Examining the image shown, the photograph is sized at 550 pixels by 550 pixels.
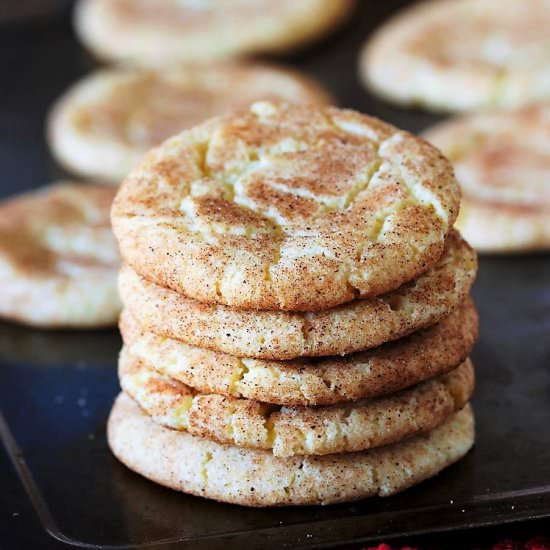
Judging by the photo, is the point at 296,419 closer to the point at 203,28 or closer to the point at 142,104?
the point at 142,104

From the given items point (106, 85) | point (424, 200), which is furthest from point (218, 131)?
point (106, 85)

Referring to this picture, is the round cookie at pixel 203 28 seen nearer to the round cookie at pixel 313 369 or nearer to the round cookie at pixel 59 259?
the round cookie at pixel 59 259

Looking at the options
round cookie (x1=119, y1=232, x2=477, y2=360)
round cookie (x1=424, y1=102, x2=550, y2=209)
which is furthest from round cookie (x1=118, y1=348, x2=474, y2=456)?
round cookie (x1=424, y1=102, x2=550, y2=209)

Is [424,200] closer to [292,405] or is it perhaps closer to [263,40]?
[292,405]

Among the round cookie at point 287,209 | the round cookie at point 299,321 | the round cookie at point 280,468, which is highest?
the round cookie at point 287,209

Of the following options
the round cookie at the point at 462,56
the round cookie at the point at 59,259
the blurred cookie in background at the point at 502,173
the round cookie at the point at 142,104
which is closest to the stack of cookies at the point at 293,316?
the round cookie at the point at 59,259

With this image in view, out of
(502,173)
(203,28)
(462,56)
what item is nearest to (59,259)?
(502,173)
